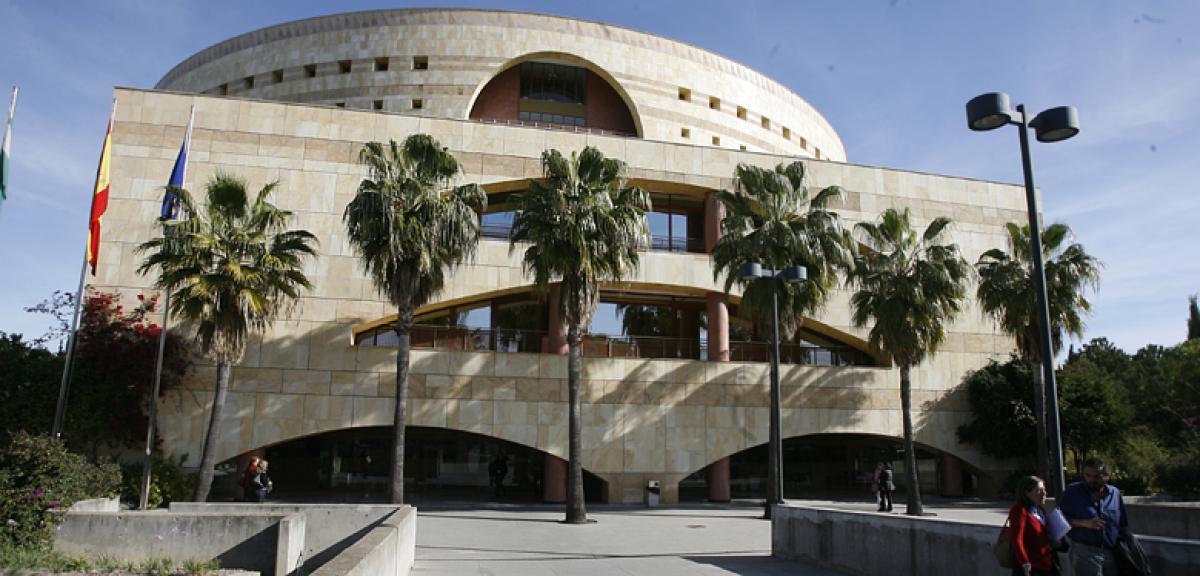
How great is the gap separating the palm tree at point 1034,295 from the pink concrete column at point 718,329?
9061 mm

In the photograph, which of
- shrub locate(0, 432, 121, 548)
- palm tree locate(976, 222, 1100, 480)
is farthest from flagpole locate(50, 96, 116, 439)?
palm tree locate(976, 222, 1100, 480)

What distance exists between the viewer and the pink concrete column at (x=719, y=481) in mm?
29594

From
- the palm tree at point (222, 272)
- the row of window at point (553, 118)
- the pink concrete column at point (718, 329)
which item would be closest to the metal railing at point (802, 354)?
the pink concrete column at point (718, 329)

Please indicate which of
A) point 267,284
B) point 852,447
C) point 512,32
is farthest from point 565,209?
point 852,447

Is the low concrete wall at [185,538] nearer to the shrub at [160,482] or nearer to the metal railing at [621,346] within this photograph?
the shrub at [160,482]

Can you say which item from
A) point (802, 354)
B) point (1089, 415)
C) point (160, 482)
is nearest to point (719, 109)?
point (802, 354)

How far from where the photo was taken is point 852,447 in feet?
119

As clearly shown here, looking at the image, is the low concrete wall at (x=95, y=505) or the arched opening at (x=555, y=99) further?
the arched opening at (x=555, y=99)

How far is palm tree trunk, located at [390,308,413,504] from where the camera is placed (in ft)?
72.1

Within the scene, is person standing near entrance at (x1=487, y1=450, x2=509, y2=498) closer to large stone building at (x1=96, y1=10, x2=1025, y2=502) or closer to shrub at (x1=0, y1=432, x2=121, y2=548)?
large stone building at (x1=96, y1=10, x2=1025, y2=502)

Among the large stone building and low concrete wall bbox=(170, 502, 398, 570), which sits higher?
the large stone building

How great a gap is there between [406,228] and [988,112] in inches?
630

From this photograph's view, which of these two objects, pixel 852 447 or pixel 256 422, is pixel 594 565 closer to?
pixel 256 422

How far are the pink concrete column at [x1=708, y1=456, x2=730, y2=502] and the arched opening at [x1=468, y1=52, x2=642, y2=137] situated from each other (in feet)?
55.7
